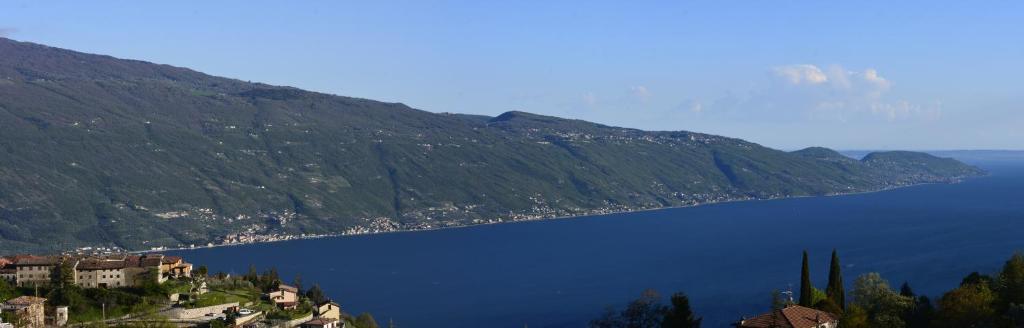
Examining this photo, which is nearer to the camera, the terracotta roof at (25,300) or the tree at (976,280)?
the terracotta roof at (25,300)

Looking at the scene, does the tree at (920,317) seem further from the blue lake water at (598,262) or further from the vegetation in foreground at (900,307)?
the blue lake water at (598,262)

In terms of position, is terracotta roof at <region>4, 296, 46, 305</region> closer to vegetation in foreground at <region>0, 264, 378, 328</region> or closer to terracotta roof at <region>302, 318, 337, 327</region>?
vegetation in foreground at <region>0, 264, 378, 328</region>

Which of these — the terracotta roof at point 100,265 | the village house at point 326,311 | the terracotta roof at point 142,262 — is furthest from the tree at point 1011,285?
the terracotta roof at point 100,265

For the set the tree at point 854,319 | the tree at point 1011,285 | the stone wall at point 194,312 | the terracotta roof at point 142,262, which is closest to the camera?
the tree at point 854,319

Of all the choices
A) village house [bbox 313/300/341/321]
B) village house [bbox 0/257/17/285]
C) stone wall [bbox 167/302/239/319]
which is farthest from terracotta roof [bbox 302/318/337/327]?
village house [bbox 0/257/17/285]

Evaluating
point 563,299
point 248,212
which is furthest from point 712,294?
point 248,212

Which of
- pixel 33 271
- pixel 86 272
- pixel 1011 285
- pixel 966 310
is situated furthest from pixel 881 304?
pixel 33 271

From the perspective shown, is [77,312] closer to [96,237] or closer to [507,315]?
[507,315]
